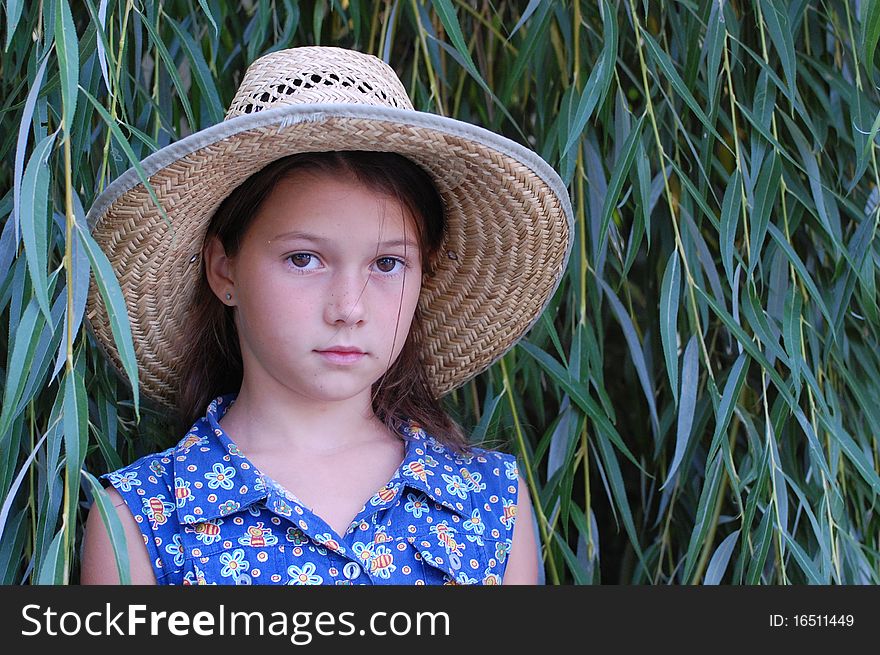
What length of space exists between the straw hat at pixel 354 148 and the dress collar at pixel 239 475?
11 centimetres

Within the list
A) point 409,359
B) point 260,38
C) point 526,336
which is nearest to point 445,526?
point 409,359

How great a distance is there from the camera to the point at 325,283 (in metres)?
1.10

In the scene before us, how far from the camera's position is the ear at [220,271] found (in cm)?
119

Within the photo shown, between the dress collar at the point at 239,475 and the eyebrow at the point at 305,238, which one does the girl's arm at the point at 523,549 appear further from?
the eyebrow at the point at 305,238

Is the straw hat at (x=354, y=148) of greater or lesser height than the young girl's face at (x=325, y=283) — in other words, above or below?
above

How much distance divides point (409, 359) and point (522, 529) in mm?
225

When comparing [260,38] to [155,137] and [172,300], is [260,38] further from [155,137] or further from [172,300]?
[172,300]

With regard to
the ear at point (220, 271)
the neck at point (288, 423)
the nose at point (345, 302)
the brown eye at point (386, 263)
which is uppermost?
the ear at point (220, 271)

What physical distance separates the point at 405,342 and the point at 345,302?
235mm

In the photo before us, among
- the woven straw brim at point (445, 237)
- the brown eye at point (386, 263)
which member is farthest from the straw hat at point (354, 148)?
the brown eye at point (386, 263)

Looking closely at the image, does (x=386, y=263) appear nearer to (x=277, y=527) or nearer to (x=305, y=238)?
(x=305, y=238)

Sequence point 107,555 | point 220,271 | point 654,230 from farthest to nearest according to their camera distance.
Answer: point 654,230, point 220,271, point 107,555

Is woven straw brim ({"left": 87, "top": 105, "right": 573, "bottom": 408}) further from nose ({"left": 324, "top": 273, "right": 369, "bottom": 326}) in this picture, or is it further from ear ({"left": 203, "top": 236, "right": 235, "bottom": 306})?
nose ({"left": 324, "top": 273, "right": 369, "bottom": 326})

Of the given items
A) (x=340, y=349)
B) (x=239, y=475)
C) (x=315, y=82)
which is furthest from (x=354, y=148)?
(x=239, y=475)
